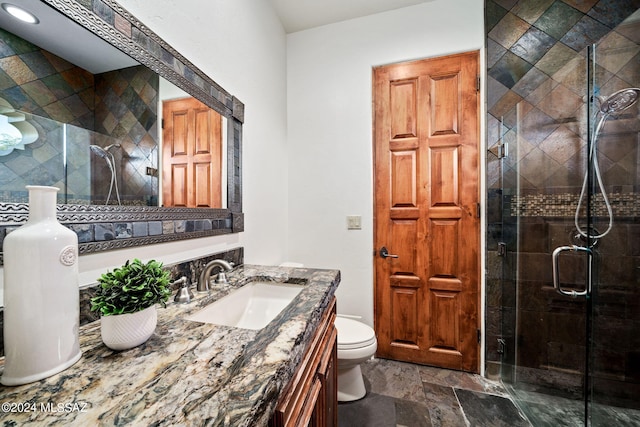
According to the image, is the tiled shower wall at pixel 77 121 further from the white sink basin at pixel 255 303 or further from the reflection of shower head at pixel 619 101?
the reflection of shower head at pixel 619 101

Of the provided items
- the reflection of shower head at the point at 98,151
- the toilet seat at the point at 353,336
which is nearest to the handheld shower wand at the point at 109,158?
the reflection of shower head at the point at 98,151

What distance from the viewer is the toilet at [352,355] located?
1.40m

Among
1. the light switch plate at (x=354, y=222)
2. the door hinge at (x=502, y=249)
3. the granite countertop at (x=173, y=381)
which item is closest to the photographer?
the granite countertop at (x=173, y=381)

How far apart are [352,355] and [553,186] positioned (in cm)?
159

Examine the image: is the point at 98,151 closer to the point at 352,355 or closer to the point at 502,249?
the point at 352,355

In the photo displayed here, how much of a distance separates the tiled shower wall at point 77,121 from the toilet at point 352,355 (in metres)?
1.25

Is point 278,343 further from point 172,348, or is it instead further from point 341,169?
point 341,169

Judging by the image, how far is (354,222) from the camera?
2.00 meters

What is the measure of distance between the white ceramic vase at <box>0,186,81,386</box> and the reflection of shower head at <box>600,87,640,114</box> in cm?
224

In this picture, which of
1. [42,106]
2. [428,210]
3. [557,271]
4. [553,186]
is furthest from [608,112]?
[42,106]

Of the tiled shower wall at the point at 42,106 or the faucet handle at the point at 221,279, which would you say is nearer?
the tiled shower wall at the point at 42,106

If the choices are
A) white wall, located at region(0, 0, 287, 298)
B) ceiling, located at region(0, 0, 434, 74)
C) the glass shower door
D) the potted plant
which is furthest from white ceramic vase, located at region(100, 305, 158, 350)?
the glass shower door

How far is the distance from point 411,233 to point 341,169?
2.49 feet

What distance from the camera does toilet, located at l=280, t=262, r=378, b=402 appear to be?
1.40m
